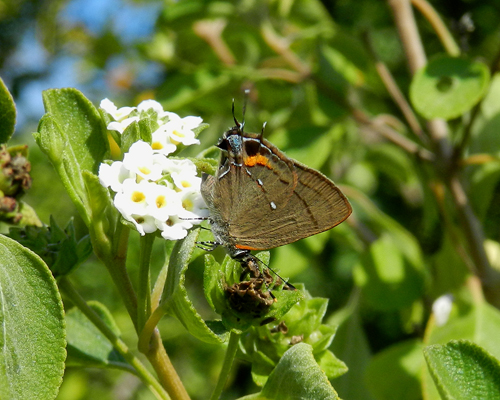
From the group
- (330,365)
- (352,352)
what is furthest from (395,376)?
(330,365)

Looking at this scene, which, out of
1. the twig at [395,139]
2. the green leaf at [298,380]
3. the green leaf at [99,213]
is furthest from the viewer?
the twig at [395,139]

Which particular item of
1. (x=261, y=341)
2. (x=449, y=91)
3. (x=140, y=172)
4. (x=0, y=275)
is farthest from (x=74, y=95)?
(x=449, y=91)

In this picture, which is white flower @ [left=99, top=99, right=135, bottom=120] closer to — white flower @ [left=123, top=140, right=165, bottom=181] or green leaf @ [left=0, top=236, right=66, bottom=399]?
white flower @ [left=123, top=140, right=165, bottom=181]

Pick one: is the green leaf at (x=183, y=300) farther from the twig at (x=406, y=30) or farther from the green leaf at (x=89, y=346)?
the twig at (x=406, y=30)

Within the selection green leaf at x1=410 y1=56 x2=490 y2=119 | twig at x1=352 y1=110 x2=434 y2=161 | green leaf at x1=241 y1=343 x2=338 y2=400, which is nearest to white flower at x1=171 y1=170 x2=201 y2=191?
green leaf at x1=241 y1=343 x2=338 y2=400

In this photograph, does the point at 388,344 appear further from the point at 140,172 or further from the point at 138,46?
the point at 140,172

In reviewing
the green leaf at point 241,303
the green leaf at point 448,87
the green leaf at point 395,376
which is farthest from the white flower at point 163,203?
the green leaf at point 395,376

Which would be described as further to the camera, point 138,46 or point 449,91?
point 138,46
